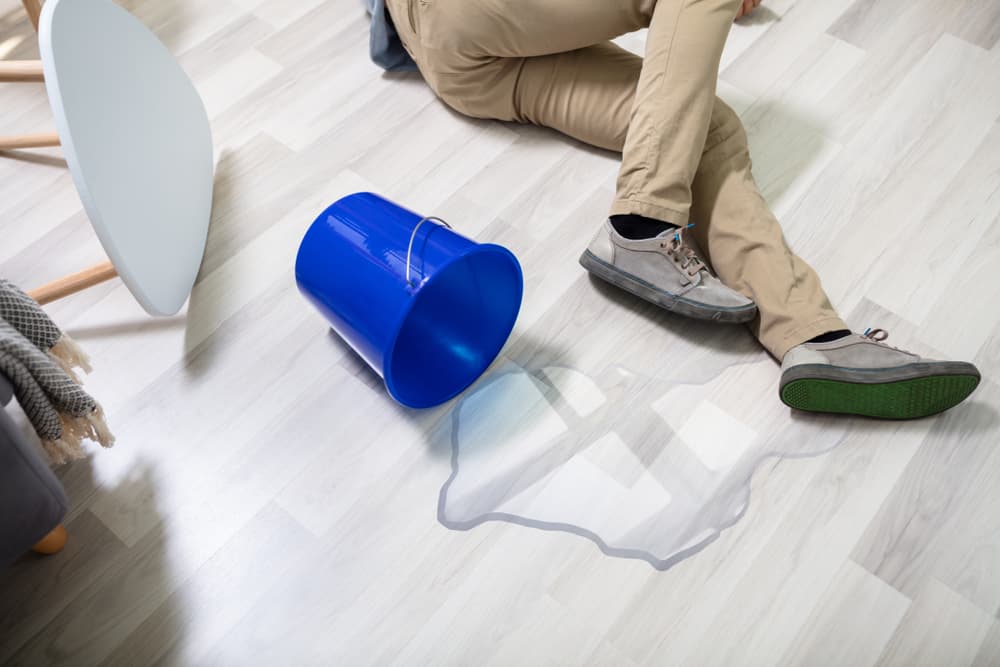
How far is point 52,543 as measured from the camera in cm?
120

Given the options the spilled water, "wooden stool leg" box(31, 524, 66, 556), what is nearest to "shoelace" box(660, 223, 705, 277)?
the spilled water

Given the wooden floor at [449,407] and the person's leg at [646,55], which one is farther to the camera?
the person's leg at [646,55]

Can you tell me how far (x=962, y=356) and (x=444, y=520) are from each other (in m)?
0.87

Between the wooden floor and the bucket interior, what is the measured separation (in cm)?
6

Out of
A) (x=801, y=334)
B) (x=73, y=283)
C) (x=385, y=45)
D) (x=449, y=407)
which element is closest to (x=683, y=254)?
(x=801, y=334)

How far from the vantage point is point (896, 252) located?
1.51 metres

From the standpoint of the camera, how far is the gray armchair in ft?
3.23

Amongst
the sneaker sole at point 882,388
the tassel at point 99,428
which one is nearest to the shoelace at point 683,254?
the sneaker sole at point 882,388

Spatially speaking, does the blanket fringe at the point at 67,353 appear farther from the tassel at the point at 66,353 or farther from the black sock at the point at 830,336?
the black sock at the point at 830,336

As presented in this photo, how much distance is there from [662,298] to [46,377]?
88 cm

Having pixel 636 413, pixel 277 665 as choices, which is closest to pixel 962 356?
pixel 636 413

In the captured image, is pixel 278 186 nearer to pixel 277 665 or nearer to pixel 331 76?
pixel 331 76

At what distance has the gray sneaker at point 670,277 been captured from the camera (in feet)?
4.43

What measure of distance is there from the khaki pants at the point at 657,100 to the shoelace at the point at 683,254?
44 mm
